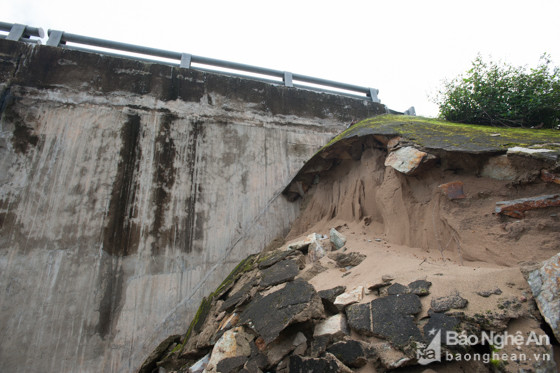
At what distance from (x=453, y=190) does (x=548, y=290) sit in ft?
5.79

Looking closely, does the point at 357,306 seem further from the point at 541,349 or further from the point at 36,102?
the point at 36,102

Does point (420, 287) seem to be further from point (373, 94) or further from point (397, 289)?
point (373, 94)

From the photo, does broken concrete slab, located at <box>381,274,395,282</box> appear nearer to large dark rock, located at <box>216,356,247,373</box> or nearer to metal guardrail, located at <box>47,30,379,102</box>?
large dark rock, located at <box>216,356,247,373</box>

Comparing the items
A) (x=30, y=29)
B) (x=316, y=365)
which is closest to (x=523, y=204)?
(x=316, y=365)

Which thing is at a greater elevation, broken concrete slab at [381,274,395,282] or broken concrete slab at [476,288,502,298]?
broken concrete slab at [381,274,395,282]

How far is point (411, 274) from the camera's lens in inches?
125

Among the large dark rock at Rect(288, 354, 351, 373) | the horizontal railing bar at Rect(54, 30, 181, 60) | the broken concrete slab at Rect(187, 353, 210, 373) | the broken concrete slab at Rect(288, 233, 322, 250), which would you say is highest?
the horizontal railing bar at Rect(54, 30, 181, 60)

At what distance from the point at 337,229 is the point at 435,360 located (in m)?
3.10

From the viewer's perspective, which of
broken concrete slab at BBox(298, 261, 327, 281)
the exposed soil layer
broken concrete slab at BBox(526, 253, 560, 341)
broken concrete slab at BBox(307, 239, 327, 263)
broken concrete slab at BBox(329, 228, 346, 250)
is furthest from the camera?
broken concrete slab at BBox(329, 228, 346, 250)

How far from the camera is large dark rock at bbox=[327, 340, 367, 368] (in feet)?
8.26

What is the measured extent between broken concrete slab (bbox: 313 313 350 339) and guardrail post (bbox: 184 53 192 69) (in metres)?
6.09

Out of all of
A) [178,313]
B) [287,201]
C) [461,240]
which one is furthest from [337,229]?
[178,313]

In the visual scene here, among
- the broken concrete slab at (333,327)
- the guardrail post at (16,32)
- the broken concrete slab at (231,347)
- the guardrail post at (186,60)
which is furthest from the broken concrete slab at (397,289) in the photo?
the guardrail post at (16,32)

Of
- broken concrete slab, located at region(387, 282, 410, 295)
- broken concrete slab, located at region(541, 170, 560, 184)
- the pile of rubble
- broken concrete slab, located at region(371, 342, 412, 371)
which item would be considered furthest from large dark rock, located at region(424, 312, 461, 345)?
broken concrete slab, located at region(541, 170, 560, 184)
